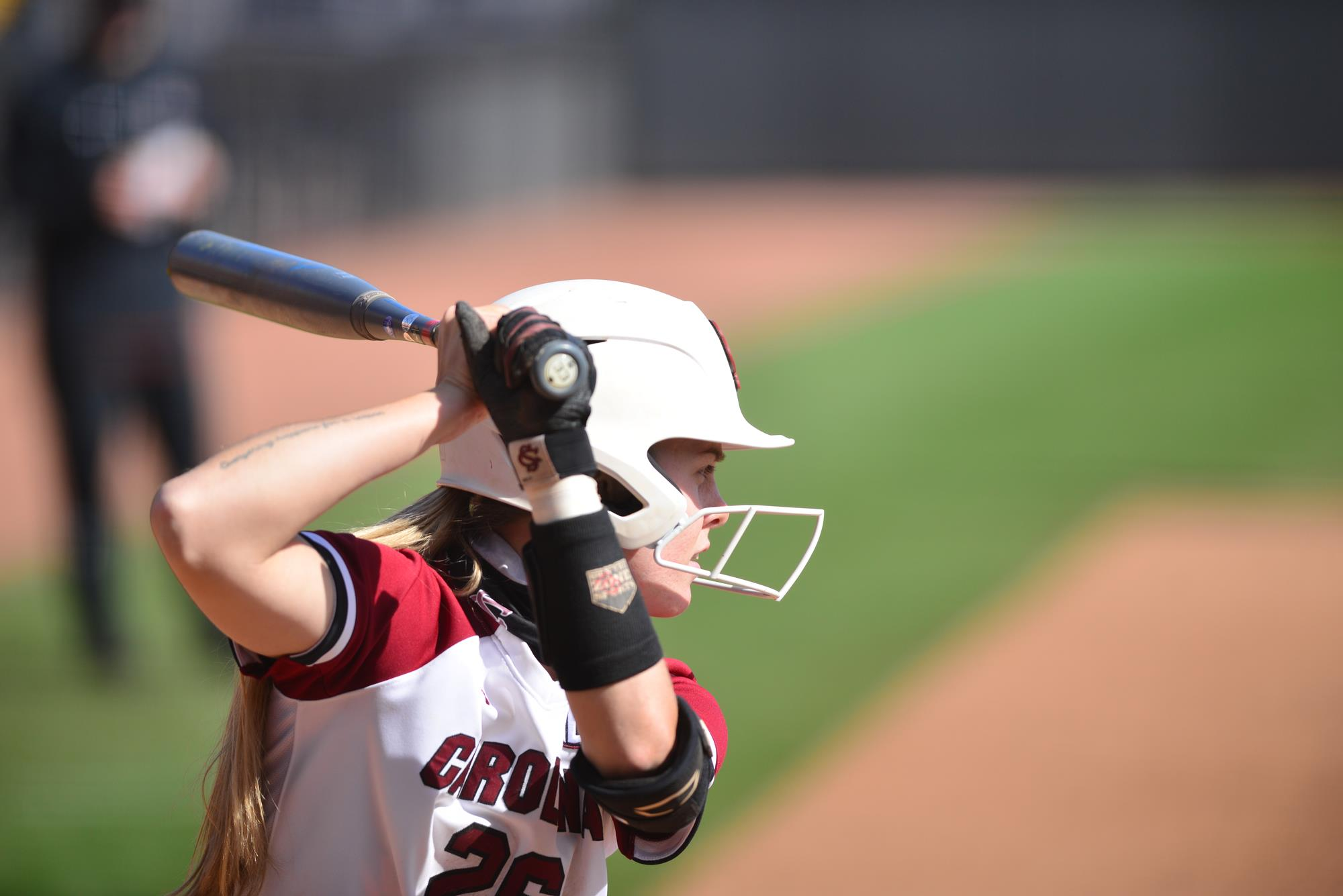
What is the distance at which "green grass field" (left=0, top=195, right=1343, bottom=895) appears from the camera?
4.86 m

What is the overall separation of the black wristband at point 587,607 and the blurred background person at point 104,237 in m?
4.30

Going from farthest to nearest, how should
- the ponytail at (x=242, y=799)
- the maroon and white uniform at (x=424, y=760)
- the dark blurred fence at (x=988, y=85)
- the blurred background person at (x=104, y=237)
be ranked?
the dark blurred fence at (x=988, y=85)
the blurred background person at (x=104, y=237)
the ponytail at (x=242, y=799)
the maroon and white uniform at (x=424, y=760)

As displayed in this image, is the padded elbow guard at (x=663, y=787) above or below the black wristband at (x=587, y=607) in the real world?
below

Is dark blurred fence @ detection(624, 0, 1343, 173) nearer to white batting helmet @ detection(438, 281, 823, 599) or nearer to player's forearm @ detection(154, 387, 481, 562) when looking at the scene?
white batting helmet @ detection(438, 281, 823, 599)

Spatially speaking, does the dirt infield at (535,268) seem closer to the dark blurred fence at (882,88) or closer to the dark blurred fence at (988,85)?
the dark blurred fence at (882,88)

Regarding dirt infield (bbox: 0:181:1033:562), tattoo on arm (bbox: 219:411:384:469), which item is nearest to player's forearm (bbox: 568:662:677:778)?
tattoo on arm (bbox: 219:411:384:469)

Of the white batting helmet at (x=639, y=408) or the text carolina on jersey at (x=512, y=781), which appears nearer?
the text carolina on jersey at (x=512, y=781)

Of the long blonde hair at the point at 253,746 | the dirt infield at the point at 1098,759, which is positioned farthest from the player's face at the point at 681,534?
the dirt infield at the point at 1098,759

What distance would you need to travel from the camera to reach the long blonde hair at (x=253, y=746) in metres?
1.84

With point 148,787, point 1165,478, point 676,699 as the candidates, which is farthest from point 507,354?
point 1165,478

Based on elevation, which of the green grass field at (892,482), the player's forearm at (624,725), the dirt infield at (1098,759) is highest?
the player's forearm at (624,725)

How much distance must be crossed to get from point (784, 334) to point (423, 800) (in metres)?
13.0

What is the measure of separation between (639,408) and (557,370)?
1.24 feet

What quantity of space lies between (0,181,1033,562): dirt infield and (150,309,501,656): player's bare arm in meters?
4.52
